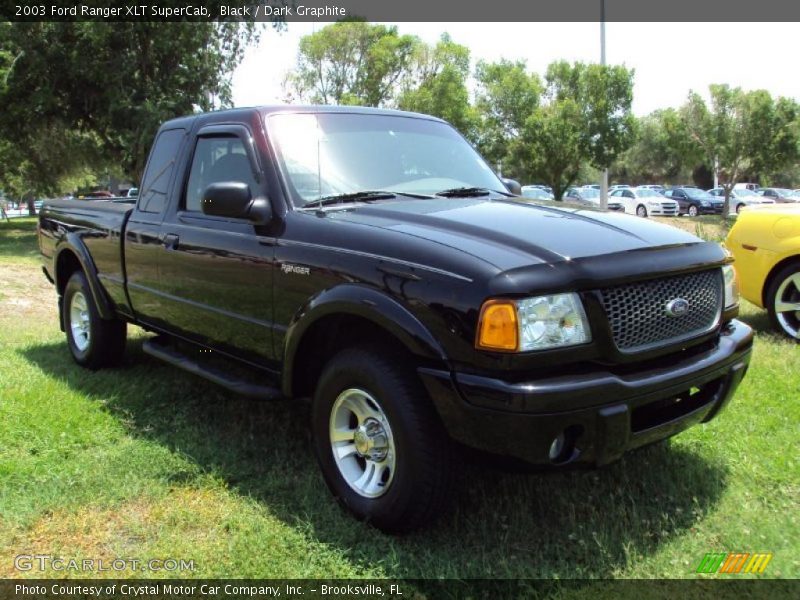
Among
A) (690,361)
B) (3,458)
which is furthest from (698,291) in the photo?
(3,458)

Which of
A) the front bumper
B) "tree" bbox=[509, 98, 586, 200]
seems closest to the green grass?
the front bumper

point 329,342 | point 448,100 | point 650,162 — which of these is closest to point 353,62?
point 448,100

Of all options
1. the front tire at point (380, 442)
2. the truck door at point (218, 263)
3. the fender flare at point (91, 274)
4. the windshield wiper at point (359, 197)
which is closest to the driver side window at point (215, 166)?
the truck door at point (218, 263)

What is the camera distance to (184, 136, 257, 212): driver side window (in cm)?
396

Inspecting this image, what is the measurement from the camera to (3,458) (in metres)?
3.95

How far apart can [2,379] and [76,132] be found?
71.0 feet

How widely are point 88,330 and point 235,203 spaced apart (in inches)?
117

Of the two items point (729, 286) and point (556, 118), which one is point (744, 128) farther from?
point (729, 286)

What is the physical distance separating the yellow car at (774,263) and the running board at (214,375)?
4.80 metres

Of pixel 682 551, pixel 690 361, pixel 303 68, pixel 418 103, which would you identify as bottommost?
pixel 682 551

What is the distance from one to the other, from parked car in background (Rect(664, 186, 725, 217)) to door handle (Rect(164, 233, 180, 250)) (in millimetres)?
37627

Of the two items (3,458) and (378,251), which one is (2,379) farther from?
(378,251)

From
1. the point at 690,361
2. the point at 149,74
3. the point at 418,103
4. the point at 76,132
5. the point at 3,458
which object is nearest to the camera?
the point at 690,361

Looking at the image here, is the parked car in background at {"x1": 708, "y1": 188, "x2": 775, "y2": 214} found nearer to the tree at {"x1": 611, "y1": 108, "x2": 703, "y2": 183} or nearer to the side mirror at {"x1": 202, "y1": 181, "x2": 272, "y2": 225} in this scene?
the tree at {"x1": 611, "y1": 108, "x2": 703, "y2": 183}
